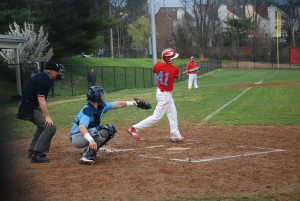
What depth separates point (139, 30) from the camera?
8631 cm

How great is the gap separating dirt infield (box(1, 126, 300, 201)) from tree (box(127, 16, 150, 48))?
7599 centimetres

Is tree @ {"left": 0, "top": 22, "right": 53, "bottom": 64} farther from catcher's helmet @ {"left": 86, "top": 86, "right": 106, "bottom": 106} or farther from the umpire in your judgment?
catcher's helmet @ {"left": 86, "top": 86, "right": 106, "bottom": 106}

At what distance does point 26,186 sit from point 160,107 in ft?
14.2

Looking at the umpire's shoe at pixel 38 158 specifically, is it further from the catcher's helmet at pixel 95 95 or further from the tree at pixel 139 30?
the tree at pixel 139 30

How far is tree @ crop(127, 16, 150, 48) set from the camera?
279 feet

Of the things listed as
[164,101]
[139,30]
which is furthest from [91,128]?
[139,30]

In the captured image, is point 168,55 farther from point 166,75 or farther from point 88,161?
point 88,161

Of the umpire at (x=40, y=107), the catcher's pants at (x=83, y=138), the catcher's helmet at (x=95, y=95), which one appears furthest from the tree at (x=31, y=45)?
the catcher's helmet at (x=95, y=95)

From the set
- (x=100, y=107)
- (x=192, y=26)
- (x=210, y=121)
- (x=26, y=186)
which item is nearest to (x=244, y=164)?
(x=100, y=107)

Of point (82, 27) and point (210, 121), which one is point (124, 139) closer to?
point (210, 121)

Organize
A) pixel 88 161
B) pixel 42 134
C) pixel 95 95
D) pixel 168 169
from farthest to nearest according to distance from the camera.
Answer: pixel 42 134 → pixel 95 95 → pixel 88 161 → pixel 168 169

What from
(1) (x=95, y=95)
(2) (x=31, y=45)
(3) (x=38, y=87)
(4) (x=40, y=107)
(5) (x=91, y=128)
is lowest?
(5) (x=91, y=128)

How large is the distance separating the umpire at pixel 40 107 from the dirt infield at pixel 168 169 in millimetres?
264

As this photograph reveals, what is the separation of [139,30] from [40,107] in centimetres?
7969
